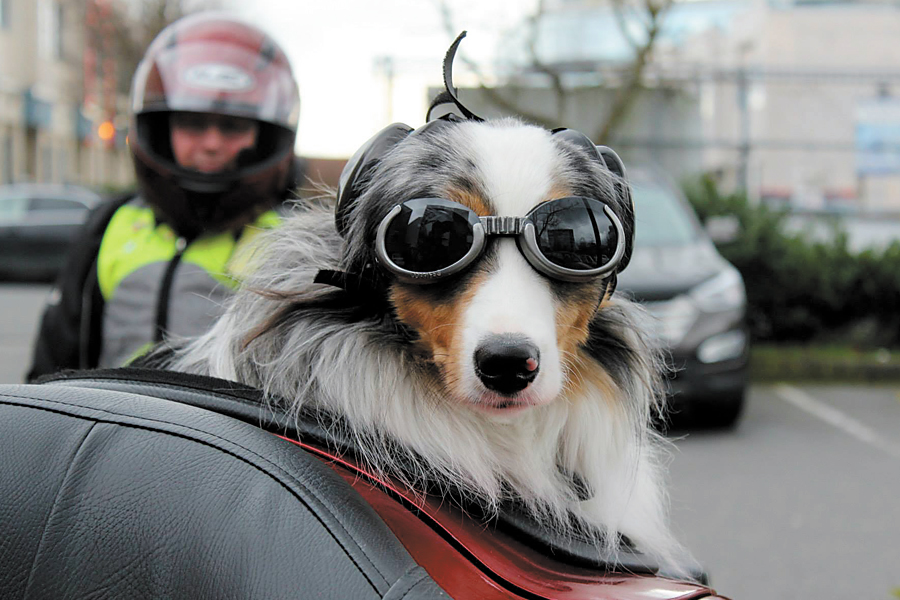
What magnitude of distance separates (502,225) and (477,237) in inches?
2.0

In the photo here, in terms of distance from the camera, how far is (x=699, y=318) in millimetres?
A: 6211

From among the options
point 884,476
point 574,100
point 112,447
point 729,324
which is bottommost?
point 884,476

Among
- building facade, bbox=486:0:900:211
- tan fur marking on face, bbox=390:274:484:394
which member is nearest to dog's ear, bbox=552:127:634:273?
tan fur marking on face, bbox=390:274:484:394

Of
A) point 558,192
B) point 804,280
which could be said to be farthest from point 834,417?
point 558,192

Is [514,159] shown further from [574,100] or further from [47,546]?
[574,100]

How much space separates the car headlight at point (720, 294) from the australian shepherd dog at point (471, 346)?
192 inches

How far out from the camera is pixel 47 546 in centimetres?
100

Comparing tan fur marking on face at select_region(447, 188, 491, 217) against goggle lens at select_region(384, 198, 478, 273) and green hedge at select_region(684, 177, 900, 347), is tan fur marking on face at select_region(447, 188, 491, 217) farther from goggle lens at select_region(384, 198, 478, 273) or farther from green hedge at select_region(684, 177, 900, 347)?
green hedge at select_region(684, 177, 900, 347)

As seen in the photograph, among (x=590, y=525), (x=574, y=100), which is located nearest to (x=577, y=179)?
(x=590, y=525)

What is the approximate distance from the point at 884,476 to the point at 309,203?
5131 millimetres

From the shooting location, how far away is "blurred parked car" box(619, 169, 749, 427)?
6.17 meters

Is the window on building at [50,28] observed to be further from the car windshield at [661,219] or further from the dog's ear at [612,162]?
the dog's ear at [612,162]

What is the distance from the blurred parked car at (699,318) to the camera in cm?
617

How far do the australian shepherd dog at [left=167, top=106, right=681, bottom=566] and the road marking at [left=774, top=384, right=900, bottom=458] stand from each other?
5466 millimetres
